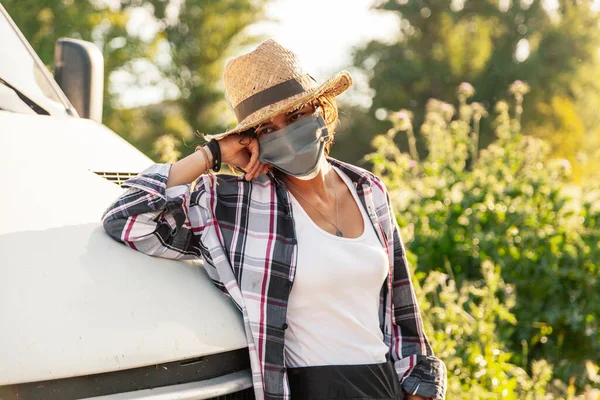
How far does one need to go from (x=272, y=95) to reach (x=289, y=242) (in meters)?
0.45

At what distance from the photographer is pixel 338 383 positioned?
222cm

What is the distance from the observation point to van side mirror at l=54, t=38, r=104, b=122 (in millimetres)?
3539

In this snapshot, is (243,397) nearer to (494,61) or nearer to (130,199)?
(130,199)

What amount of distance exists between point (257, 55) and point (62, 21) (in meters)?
18.3

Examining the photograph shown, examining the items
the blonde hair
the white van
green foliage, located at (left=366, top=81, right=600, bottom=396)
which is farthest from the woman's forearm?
green foliage, located at (left=366, top=81, right=600, bottom=396)

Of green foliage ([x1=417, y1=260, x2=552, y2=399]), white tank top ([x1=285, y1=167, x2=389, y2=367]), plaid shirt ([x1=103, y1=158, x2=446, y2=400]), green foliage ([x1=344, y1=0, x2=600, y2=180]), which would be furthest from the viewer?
green foliage ([x1=344, y1=0, x2=600, y2=180])

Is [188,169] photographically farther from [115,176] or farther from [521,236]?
[521,236]

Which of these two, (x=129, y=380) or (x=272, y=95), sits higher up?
(x=272, y=95)

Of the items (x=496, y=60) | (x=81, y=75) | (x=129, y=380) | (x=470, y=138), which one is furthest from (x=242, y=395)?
(x=496, y=60)

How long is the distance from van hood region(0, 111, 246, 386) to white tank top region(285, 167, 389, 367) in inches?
9.0

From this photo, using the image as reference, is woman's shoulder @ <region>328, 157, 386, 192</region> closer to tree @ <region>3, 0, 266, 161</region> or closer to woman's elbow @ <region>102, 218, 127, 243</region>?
woman's elbow @ <region>102, 218, 127, 243</region>

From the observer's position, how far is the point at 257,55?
7.89 ft

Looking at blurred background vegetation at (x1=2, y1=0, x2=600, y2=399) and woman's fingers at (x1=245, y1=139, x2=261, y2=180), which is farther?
blurred background vegetation at (x1=2, y1=0, x2=600, y2=399)

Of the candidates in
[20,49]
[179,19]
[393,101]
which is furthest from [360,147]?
[20,49]
